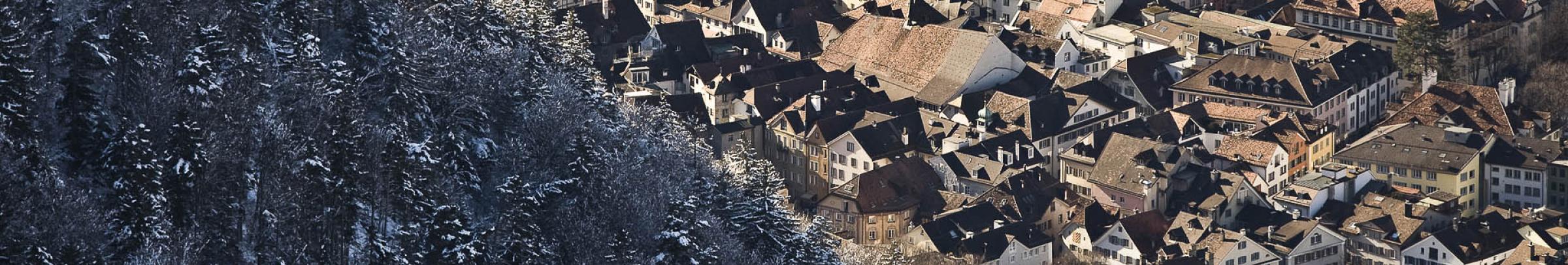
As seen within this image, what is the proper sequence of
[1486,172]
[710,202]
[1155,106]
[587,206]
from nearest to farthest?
[587,206], [710,202], [1486,172], [1155,106]

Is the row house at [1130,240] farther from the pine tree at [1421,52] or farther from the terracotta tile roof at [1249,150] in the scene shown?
the pine tree at [1421,52]

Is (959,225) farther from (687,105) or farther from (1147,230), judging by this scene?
(687,105)

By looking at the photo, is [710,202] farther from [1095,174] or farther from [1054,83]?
[1054,83]

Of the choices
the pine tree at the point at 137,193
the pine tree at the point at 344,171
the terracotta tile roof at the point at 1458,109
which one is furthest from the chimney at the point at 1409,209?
the pine tree at the point at 137,193

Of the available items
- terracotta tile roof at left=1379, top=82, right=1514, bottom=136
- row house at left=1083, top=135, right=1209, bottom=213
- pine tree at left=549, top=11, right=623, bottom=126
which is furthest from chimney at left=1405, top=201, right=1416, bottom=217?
pine tree at left=549, top=11, right=623, bottom=126

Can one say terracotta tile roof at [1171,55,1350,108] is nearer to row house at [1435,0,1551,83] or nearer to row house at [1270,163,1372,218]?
row house at [1270,163,1372,218]

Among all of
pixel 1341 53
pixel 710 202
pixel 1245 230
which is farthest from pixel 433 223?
pixel 1341 53

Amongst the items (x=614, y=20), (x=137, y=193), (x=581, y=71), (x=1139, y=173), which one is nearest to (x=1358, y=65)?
(x=1139, y=173)

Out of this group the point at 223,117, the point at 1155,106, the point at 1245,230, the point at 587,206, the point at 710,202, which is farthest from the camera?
the point at 1155,106
